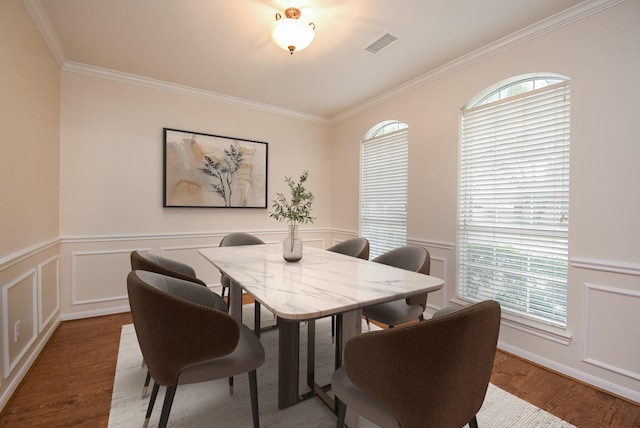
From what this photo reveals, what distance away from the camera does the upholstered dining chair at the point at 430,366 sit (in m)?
0.89

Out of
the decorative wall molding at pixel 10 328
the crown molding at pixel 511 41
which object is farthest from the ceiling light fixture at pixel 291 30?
the decorative wall molding at pixel 10 328

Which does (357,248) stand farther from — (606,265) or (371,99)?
(371,99)

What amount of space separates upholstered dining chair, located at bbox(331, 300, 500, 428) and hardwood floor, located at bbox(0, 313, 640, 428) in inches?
53.6

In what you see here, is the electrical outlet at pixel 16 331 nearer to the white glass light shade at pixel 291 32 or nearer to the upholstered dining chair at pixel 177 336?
the upholstered dining chair at pixel 177 336

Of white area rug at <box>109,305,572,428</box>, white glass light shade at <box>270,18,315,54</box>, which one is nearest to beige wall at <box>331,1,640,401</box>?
white area rug at <box>109,305,572,428</box>

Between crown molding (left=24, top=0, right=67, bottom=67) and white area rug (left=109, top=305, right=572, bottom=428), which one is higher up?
crown molding (left=24, top=0, right=67, bottom=67)

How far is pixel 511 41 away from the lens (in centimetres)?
242

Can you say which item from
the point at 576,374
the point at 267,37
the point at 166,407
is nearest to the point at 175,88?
the point at 267,37

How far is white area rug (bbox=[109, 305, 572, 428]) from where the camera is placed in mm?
1604

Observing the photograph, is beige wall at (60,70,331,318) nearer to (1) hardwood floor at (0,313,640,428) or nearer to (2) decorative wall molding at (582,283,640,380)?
(1) hardwood floor at (0,313,640,428)

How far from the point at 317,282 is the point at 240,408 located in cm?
95

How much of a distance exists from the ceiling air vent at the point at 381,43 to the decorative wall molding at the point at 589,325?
8.10ft

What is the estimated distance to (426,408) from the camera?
0.92m

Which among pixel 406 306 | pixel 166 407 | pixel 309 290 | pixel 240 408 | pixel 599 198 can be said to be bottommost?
pixel 240 408
